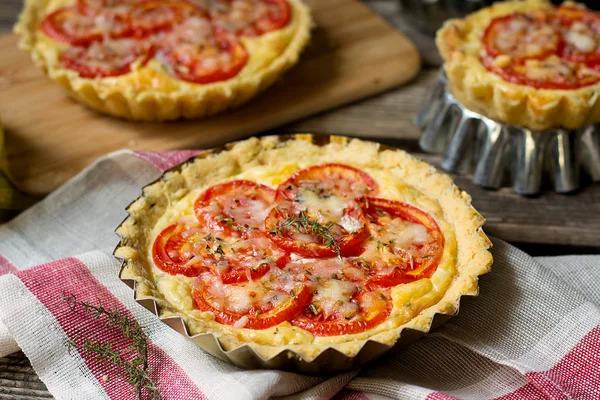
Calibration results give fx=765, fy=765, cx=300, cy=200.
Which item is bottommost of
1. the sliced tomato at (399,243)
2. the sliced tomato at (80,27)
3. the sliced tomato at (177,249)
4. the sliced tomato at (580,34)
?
the sliced tomato at (399,243)

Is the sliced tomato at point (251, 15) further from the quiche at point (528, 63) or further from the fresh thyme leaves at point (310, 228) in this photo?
the fresh thyme leaves at point (310, 228)

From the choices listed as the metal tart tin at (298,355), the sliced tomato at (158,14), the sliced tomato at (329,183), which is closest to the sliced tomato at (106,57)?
the sliced tomato at (158,14)

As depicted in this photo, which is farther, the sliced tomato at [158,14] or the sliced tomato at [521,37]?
the sliced tomato at [158,14]

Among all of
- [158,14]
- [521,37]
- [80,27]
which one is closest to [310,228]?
[521,37]

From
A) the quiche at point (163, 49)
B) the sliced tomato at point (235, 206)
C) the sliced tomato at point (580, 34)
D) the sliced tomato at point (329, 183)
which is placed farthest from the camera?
the quiche at point (163, 49)

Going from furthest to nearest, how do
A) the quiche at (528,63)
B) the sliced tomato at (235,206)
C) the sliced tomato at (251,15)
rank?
the sliced tomato at (251,15), the quiche at (528,63), the sliced tomato at (235,206)

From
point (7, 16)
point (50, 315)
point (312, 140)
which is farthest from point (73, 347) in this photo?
point (7, 16)

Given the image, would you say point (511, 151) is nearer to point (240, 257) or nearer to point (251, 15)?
point (240, 257)
